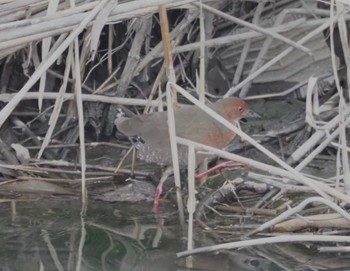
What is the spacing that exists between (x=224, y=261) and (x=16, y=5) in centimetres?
149

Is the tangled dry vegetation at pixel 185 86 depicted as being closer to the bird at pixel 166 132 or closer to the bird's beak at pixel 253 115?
the bird's beak at pixel 253 115

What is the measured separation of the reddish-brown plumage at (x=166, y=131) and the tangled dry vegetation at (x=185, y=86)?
155 millimetres

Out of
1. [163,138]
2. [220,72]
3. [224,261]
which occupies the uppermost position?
[220,72]

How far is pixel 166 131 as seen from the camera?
408cm

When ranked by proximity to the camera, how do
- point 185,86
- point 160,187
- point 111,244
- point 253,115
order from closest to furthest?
point 111,244 < point 160,187 < point 253,115 < point 185,86

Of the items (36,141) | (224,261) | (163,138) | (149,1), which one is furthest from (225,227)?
(36,141)

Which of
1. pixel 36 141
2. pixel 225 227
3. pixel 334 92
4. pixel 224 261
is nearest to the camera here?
pixel 224 261

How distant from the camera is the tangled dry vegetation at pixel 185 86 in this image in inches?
142

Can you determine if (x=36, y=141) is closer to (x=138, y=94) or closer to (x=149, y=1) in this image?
(x=138, y=94)

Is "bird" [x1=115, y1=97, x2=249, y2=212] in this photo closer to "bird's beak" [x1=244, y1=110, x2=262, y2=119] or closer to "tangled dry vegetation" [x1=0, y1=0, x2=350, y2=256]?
"tangled dry vegetation" [x1=0, y1=0, x2=350, y2=256]

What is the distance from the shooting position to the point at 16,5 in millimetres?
3900

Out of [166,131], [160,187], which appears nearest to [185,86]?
[166,131]

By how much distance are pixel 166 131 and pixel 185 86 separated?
963mm

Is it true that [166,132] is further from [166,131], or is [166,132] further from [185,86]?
[185,86]
